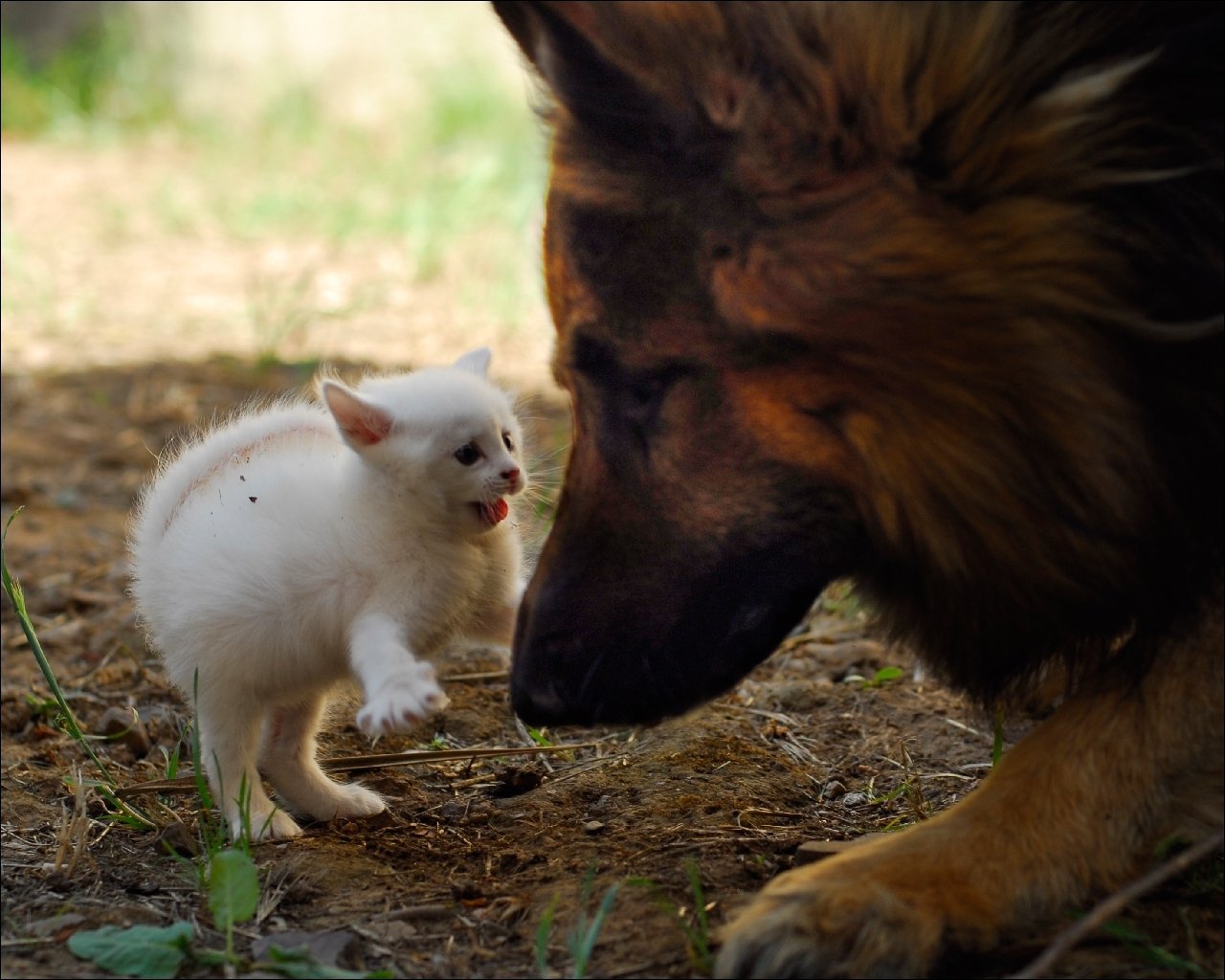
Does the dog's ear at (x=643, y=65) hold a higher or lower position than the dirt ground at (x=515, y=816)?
higher

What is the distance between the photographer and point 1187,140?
91.6 inches

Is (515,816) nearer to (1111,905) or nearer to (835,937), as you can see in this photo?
(835,937)

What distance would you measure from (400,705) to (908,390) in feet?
3.15

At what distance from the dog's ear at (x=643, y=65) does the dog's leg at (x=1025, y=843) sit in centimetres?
120

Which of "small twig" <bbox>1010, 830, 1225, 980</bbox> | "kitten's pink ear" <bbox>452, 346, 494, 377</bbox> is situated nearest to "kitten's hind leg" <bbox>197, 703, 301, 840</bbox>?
"kitten's pink ear" <bbox>452, 346, 494, 377</bbox>

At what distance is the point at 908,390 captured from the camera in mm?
2367

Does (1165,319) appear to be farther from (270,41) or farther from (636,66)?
(270,41)

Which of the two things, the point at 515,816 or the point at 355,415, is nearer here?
the point at 355,415

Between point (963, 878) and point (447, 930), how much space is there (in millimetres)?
865

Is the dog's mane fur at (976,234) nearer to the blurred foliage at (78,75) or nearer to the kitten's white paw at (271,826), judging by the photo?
the kitten's white paw at (271,826)

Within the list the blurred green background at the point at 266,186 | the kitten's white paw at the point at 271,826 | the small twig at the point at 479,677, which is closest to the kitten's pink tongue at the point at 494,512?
the kitten's white paw at the point at 271,826

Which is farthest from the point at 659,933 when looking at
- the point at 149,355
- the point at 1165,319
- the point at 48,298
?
the point at 48,298

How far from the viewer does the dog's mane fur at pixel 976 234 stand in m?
2.26

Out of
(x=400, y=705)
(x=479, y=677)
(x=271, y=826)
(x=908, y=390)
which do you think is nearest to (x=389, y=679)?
(x=400, y=705)
